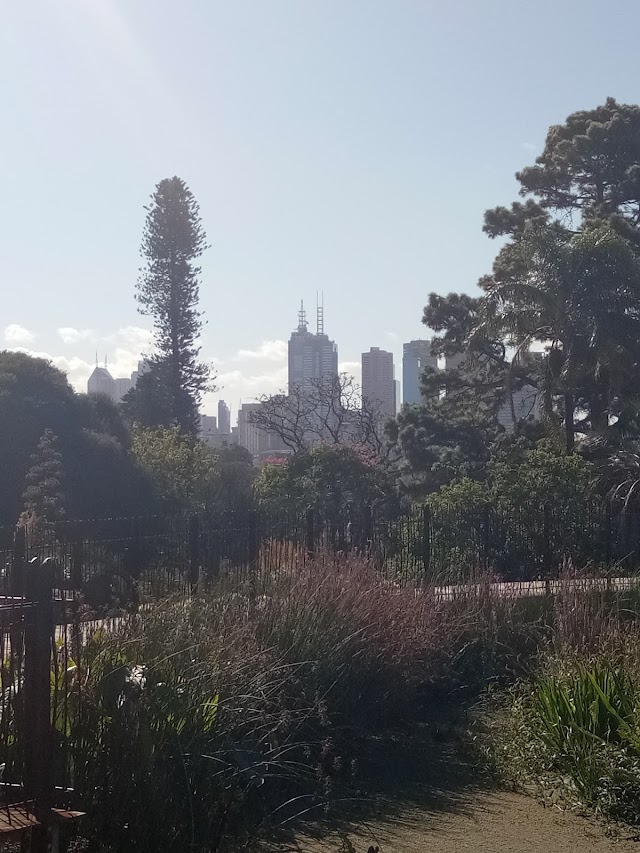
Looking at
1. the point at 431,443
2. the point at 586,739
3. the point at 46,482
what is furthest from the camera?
the point at 431,443

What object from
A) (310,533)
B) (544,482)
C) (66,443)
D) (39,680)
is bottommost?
(39,680)

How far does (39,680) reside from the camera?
423 centimetres

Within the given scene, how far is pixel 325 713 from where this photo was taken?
22.9ft

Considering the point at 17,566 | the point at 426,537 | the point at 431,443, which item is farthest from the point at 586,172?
the point at 17,566

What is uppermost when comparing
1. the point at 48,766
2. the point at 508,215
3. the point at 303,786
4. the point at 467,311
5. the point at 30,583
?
the point at 508,215

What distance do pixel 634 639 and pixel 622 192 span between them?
27760 millimetres

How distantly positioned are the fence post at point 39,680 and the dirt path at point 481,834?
163 cm

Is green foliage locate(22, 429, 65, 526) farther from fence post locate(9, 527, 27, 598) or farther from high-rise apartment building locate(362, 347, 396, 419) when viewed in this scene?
high-rise apartment building locate(362, 347, 396, 419)

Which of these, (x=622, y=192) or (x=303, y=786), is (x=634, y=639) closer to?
(x=303, y=786)

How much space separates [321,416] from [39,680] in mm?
34941

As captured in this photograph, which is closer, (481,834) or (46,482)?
(481,834)

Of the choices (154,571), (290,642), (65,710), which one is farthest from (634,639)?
(154,571)

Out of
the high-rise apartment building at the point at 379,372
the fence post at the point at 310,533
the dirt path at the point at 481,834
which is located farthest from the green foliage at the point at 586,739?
the high-rise apartment building at the point at 379,372

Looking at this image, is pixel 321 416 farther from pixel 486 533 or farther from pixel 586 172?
pixel 486 533
